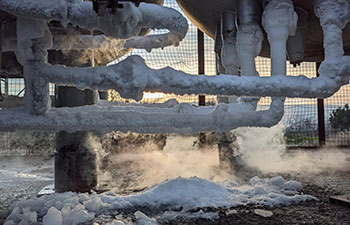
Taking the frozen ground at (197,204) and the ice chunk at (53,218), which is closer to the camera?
the ice chunk at (53,218)

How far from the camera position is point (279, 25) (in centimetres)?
393

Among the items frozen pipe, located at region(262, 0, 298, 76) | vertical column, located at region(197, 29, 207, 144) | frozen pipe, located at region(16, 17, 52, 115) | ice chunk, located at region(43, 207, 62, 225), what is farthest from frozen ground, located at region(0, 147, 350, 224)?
vertical column, located at region(197, 29, 207, 144)

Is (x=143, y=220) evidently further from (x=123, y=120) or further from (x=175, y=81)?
(x=175, y=81)

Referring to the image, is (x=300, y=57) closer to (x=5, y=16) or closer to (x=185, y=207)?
(x=185, y=207)

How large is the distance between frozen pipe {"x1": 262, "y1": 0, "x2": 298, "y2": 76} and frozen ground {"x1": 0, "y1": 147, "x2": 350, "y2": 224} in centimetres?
182

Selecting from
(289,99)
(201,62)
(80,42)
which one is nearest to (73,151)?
(80,42)

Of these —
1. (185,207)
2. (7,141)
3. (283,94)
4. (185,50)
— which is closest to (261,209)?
(185,207)

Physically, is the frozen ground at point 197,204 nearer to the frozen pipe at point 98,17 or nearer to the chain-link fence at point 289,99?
the frozen pipe at point 98,17

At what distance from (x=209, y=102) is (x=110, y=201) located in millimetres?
7406

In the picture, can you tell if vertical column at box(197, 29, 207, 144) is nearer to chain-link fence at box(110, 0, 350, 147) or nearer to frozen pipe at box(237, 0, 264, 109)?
chain-link fence at box(110, 0, 350, 147)

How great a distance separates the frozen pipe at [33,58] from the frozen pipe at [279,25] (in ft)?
8.86

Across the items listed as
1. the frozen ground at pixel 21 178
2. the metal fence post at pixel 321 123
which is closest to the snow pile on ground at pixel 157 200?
the frozen ground at pixel 21 178

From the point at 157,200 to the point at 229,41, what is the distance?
113 inches

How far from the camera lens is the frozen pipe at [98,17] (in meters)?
2.87
